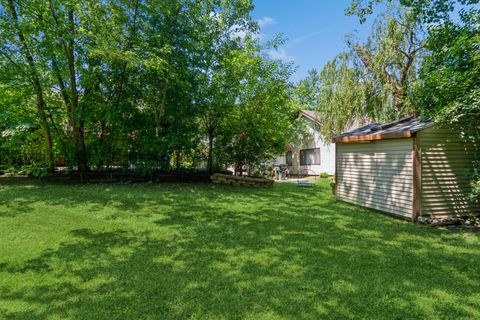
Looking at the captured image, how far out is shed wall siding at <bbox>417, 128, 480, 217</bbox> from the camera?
18.9 feet

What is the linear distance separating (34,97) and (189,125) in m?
5.49

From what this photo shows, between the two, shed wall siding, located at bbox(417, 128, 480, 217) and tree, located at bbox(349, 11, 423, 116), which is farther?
tree, located at bbox(349, 11, 423, 116)

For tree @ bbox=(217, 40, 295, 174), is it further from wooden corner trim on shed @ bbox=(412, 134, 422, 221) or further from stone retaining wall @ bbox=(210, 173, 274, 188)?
wooden corner trim on shed @ bbox=(412, 134, 422, 221)

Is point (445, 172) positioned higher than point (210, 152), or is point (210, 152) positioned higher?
point (210, 152)

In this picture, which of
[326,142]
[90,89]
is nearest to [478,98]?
[90,89]

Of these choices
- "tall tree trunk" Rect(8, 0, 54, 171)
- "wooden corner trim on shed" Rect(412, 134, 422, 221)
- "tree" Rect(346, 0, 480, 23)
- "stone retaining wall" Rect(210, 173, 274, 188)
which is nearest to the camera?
"wooden corner trim on shed" Rect(412, 134, 422, 221)

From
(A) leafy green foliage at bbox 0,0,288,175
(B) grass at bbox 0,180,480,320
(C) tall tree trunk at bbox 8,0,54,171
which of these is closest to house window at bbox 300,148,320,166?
(A) leafy green foliage at bbox 0,0,288,175

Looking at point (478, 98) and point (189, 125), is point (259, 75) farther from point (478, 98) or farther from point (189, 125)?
point (478, 98)

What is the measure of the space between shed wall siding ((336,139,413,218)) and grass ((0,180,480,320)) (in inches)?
24.4

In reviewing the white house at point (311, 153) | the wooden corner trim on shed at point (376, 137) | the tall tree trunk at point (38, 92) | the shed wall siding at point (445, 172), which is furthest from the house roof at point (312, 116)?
the tall tree trunk at point (38, 92)

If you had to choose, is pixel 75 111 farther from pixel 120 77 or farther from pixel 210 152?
pixel 210 152

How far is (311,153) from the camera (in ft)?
59.4

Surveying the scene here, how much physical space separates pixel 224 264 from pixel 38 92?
9.15 m

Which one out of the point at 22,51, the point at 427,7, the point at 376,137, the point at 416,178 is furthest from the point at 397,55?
the point at 22,51
